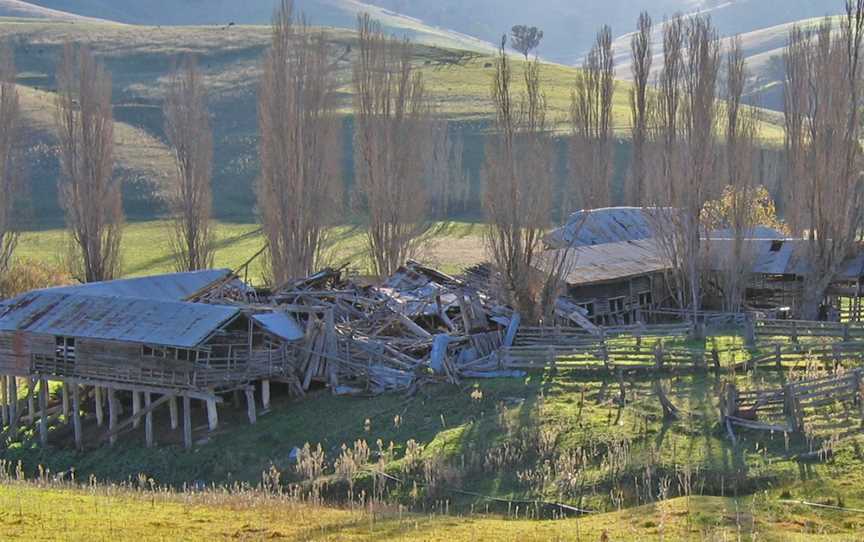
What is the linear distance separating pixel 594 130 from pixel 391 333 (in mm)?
24144

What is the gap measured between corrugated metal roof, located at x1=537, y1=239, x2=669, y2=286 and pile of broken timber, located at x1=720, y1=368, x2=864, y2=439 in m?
11.4

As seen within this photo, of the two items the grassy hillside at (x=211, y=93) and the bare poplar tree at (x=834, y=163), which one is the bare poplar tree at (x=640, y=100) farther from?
the grassy hillside at (x=211, y=93)

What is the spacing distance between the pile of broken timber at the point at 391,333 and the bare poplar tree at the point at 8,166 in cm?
1561

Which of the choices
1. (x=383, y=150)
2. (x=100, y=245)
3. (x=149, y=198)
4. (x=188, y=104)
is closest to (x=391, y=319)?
(x=383, y=150)

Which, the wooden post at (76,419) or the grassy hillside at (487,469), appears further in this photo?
the wooden post at (76,419)

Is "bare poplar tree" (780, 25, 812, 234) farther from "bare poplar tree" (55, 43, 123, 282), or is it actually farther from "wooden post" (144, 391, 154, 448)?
"bare poplar tree" (55, 43, 123, 282)

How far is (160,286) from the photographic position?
3684cm

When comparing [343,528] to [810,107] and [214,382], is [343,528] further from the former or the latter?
[810,107]

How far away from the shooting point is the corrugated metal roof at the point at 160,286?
34344 millimetres

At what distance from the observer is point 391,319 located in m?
33.3

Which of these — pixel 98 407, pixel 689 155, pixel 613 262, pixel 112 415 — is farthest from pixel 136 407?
pixel 689 155

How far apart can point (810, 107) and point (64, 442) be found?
2774cm

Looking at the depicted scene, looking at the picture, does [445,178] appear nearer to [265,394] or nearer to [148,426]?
[265,394]

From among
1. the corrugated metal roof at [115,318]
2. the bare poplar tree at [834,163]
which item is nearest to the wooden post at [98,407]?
the corrugated metal roof at [115,318]
